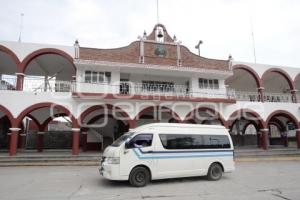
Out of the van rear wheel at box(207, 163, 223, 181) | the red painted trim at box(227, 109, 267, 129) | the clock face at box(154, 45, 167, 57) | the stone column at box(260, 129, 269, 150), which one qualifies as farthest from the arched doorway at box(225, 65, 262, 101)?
the van rear wheel at box(207, 163, 223, 181)

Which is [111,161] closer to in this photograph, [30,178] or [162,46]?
[30,178]

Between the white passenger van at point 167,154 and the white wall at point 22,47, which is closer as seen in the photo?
the white passenger van at point 167,154

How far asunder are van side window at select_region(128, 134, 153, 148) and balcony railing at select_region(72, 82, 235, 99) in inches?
293

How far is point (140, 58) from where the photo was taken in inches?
677

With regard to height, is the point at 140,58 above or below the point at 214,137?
above

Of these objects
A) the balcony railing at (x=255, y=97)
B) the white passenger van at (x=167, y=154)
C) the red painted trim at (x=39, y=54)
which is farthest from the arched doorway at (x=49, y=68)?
the balcony railing at (x=255, y=97)

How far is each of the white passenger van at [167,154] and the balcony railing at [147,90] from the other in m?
6.88

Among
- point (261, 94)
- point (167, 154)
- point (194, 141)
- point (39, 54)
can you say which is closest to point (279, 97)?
point (261, 94)

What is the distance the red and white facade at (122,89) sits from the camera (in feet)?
51.9

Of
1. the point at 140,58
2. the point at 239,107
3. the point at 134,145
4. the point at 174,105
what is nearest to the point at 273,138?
the point at 239,107

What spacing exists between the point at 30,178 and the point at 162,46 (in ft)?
38.5

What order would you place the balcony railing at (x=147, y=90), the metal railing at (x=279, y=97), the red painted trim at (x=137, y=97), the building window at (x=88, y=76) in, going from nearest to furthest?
the red painted trim at (x=137, y=97) < the balcony railing at (x=147, y=90) < the building window at (x=88, y=76) < the metal railing at (x=279, y=97)

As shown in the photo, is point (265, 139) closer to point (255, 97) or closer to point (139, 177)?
point (255, 97)

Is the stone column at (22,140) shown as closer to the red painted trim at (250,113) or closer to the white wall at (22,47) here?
the white wall at (22,47)
